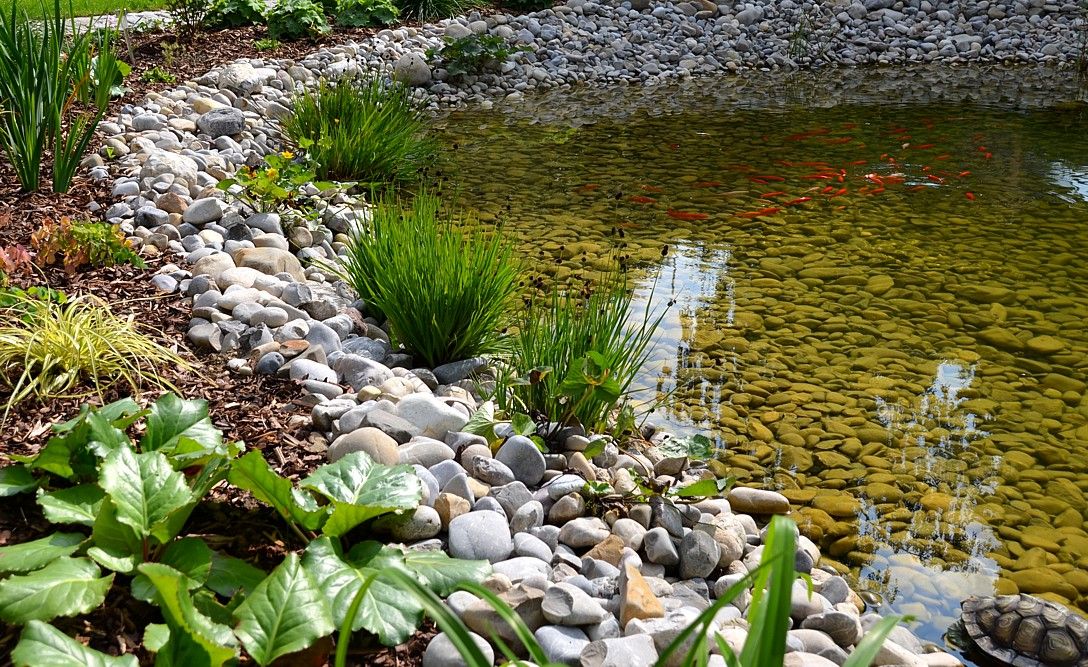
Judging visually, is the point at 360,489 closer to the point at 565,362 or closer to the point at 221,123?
the point at 565,362

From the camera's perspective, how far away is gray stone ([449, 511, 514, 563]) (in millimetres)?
2305

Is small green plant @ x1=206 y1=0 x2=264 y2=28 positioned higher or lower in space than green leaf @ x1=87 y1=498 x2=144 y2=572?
higher

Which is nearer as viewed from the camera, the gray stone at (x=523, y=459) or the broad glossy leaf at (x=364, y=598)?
the broad glossy leaf at (x=364, y=598)

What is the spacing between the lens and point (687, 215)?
5.85 meters

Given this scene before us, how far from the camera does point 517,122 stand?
8.37 m

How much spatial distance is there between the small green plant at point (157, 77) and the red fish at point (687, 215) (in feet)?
13.0

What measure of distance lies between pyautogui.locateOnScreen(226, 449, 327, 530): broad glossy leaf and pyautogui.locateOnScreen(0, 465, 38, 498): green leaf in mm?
435

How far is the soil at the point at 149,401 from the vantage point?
1.83 meters

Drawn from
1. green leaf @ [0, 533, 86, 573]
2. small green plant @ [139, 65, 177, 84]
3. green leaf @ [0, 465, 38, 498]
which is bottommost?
green leaf @ [0, 533, 86, 573]

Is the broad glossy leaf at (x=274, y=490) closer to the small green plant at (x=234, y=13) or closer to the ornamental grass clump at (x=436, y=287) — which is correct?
the ornamental grass clump at (x=436, y=287)

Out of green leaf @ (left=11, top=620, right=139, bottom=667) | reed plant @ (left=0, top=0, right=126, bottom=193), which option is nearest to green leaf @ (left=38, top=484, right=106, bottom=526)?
green leaf @ (left=11, top=620, right=139, bottom=667)

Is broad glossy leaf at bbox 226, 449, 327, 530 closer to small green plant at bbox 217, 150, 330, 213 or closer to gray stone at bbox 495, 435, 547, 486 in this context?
gray stone at bbox 495, 435, 547, 486

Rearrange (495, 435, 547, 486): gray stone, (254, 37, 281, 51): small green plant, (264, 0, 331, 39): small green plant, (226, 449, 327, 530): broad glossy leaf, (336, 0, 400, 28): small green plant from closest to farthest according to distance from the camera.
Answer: (226, 449, 327, 530): broad glossy leaf
(495, 435, 547, 486): gray stone
(254, 37, 281, 51): small green plant
(264, 0, 331, 39): small green plant
(336, 0, 400, 28): small green plant

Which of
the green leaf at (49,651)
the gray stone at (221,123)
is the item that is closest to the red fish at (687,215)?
the gray stone at (221,123)
